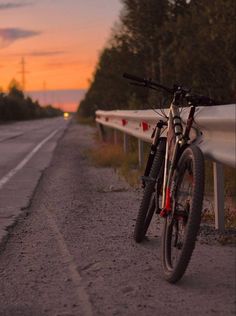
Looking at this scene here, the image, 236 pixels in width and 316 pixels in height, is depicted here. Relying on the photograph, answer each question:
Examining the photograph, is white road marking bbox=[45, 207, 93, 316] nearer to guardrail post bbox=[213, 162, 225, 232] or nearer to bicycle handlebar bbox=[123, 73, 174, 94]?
guardrail post bbox=[213, 162, 225, 232]

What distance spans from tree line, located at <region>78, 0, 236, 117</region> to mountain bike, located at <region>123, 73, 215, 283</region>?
3599 millimetres

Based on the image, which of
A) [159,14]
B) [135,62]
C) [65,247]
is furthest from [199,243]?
[135,62]

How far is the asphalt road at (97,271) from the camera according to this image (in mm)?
3670

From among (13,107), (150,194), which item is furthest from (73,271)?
(13,107)

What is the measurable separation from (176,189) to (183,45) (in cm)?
1392

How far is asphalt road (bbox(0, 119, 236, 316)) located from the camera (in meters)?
3.67

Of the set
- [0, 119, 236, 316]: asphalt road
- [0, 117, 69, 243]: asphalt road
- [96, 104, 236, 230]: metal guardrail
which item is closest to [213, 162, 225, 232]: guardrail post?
[96, 104, 236, 230]: metal guardrail

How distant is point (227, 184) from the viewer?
7605 mm

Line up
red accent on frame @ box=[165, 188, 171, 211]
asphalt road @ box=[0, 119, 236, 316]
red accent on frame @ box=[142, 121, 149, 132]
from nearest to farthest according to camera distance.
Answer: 1. asphalt road @ box=[0, 119, 236, 316]
2. red accent on frame @ box=[165, 188, 171, 211]
3. red accent on frame @ box=[142, 121, 149, 132]

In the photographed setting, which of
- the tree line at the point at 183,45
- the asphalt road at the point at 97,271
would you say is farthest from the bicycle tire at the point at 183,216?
the tree line at the point at 183,45

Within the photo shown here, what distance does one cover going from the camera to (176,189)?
177 inches

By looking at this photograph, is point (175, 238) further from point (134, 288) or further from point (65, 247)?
point (65, 247)

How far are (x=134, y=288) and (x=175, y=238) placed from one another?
21.0 inches

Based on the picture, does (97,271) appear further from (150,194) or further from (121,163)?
(121,163)
